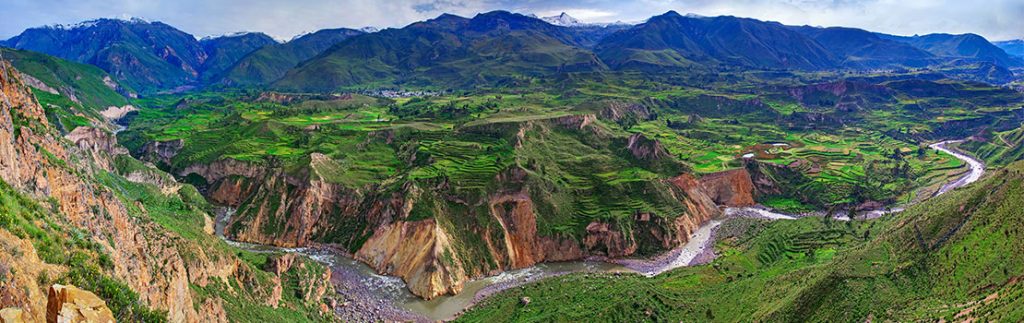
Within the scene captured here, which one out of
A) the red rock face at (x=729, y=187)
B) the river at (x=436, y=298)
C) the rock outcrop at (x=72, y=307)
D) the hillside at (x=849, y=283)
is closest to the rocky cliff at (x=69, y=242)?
the rock outcrop at (x=72, y=307)

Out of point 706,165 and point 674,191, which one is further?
point 706,165

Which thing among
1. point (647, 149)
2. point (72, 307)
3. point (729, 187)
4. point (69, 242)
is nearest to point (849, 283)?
point (72, 307)

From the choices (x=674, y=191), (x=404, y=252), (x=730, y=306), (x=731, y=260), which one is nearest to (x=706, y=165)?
(x=674, y=191)

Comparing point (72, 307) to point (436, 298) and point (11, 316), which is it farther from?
point (436, 298)

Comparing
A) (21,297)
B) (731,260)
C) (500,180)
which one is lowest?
(731,260)

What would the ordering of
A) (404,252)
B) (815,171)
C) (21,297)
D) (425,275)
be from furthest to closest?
(815,171)
(404,252)
(425,275)
(21,297)

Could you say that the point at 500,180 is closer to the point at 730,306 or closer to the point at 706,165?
the point at 730,306
